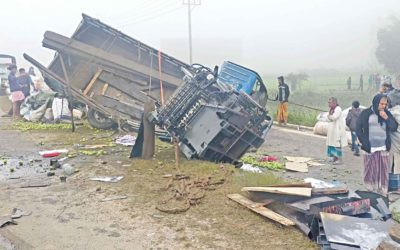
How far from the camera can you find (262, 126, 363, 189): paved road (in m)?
7.68

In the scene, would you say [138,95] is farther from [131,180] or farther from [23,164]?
[131,180]

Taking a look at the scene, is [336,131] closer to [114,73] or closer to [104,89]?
[114,73]

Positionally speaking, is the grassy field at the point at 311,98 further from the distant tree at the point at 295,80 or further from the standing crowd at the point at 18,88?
the standing crowd at the point at 18,88

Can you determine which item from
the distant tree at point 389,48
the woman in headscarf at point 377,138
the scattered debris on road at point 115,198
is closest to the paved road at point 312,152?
the woman in headscarf at point 377,138

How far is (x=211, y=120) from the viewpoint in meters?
6.78

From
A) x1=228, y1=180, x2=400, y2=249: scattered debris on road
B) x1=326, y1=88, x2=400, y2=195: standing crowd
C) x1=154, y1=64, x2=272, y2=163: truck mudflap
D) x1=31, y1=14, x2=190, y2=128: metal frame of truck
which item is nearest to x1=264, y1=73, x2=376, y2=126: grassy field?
x1=31, y1=14, x2=190, y2=128: metal frame of truck

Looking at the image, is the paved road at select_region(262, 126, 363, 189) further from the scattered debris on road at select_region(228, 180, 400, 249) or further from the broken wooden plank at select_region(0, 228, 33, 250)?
the broken wooden plank at select_region(0, 228, 33, 250)

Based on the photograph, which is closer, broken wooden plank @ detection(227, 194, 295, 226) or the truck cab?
broken wooden plank @ detection(227, 194, 295, 226)

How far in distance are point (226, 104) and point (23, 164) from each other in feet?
12.0

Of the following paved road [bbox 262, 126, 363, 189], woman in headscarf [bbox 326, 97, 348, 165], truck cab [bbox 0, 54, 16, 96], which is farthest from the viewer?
truck cab [bbox 0, 54, 16, 96]

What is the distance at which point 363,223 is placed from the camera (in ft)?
12.7

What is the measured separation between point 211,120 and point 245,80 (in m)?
2.91

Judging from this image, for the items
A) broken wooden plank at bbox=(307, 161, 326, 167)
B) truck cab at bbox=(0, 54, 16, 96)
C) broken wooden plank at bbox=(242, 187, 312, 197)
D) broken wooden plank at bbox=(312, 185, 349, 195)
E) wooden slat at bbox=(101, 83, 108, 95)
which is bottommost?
broken wooden plank at bbox=(307, 161, 326, 167)

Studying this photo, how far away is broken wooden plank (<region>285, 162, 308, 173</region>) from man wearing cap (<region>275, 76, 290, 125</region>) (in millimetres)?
6061
